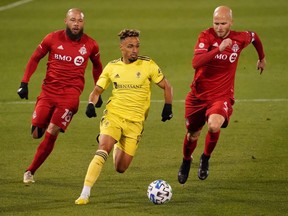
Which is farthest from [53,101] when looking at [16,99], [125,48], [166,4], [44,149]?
[166,4]

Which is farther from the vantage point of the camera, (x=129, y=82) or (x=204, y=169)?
(x=204, y=169)

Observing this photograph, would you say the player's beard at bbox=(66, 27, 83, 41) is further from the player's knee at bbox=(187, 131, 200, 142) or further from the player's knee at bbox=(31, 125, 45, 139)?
the player's knee at bbox=(187, 131, 200, 142)

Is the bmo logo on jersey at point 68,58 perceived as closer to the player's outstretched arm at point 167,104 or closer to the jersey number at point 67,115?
the jersey number at point 67,115

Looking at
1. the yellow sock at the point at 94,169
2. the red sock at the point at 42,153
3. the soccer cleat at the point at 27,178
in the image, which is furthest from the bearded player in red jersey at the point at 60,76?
the yellow sock at the point at 94,169

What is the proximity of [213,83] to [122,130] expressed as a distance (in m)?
1.63

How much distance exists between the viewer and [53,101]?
50.0 ft

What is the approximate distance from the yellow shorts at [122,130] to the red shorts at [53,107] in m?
1.19

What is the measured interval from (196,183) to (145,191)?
926 millimetres

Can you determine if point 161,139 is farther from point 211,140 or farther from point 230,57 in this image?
point 230,57

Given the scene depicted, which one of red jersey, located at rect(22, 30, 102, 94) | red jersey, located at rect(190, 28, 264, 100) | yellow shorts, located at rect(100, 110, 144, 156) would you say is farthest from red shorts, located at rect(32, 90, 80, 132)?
red jersey, located at rect(190, 28, 264, 100)

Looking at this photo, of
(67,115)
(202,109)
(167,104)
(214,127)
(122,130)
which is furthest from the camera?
(67,115)

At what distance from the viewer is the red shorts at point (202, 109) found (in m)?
14.6

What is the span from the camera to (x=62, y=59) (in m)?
15.4

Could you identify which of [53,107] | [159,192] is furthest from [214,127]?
[53,107]
